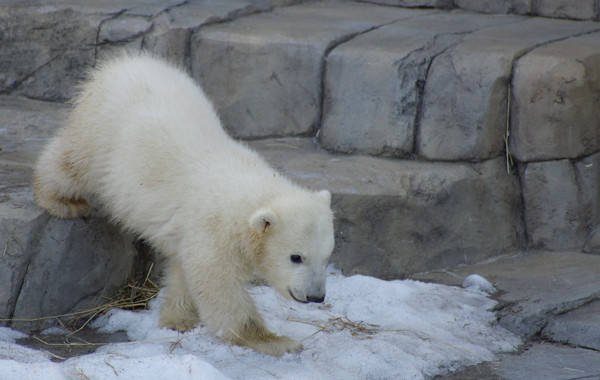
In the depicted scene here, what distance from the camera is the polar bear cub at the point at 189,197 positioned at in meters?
4.05

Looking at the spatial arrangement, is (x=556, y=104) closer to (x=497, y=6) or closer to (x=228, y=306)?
(x=497, y=6)

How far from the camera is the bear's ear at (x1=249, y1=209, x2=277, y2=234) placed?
155 inches

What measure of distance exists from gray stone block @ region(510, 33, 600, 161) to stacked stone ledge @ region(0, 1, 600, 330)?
0.03 feet

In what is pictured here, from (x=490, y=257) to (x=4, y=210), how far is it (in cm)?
364

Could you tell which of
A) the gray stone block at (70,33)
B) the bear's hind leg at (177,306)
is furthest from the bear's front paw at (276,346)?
the gray stone block at (70,33)

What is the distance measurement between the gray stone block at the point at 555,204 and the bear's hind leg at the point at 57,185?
3.48 metres

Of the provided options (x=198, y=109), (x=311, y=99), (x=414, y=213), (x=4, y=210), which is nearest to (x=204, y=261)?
(x=198, y=109)

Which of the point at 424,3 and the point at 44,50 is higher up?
the point at 424,3

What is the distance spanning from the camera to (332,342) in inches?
175

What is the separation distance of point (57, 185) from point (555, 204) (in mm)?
3789

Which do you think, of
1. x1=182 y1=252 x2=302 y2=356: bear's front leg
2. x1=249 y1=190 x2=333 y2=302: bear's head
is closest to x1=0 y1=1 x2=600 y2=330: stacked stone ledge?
x1=182 y1=252 x2=302 y2=356: bear's front leg

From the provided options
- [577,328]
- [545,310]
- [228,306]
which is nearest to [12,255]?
[228,306]

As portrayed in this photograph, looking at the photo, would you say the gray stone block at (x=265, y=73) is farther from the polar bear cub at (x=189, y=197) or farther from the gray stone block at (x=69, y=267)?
the gray stone block at (x=69, y=267)

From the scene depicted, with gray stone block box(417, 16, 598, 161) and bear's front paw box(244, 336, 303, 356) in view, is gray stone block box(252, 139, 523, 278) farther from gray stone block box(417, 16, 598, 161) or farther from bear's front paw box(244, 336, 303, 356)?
bear's front paw box(244, 336, 303, 356)
